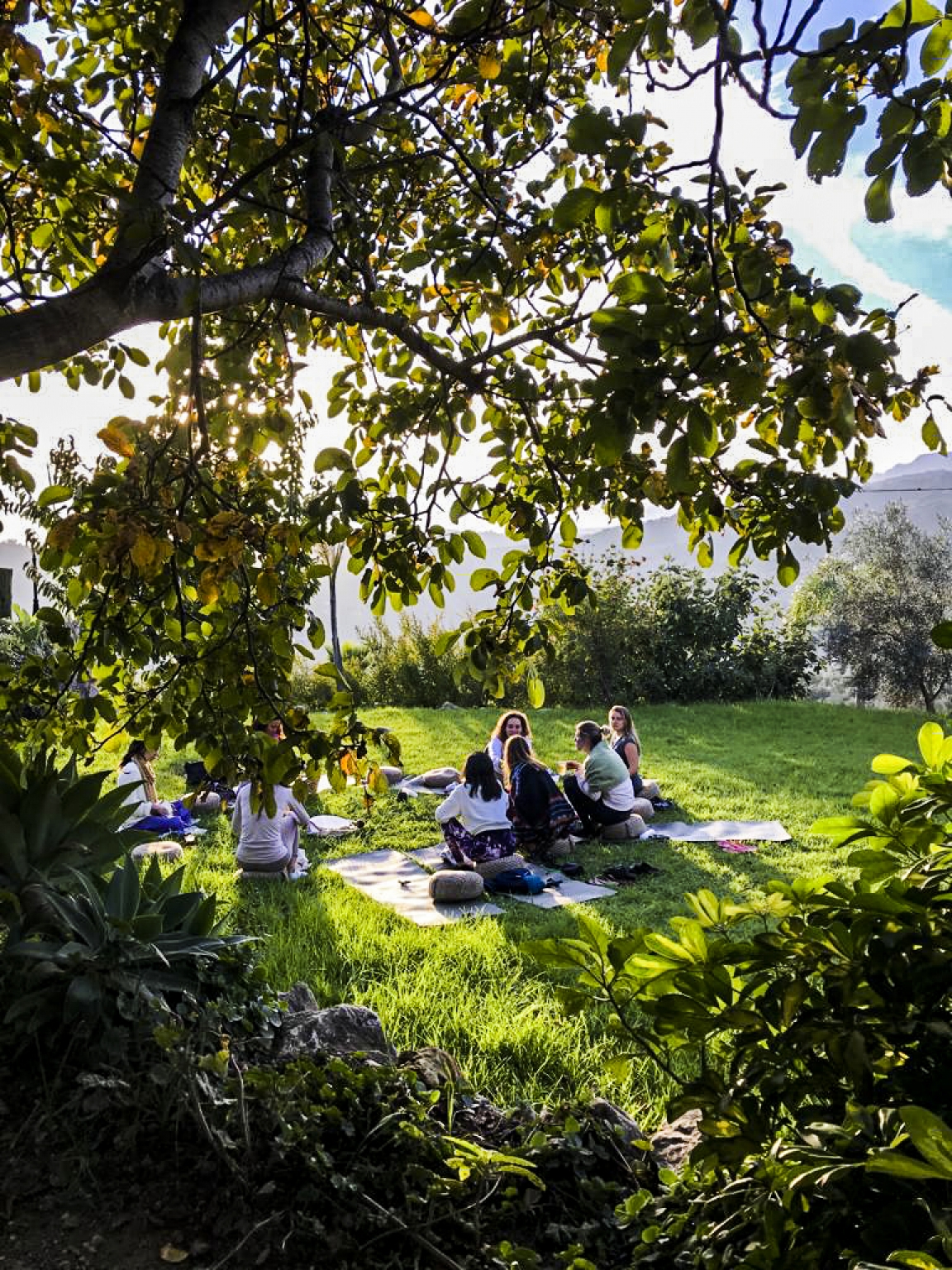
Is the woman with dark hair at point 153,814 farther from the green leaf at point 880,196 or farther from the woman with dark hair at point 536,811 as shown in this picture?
the green leaf at point 880,196

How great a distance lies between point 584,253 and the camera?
9.82 ft

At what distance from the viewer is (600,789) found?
339 inches

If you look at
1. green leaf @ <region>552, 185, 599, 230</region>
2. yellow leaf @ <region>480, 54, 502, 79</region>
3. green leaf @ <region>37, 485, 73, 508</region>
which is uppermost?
yellow leaf @ <region>480, 54, 502, 79</region>

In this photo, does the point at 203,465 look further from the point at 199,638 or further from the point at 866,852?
the point at 866,852

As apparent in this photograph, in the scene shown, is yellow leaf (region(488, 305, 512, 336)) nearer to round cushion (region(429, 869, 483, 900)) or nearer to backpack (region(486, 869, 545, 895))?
round cushion (region(429, 869, 483, 900))

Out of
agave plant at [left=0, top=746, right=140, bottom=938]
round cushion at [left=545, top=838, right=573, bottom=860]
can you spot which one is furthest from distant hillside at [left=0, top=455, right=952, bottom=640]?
round cushion at [left=545, top=838, right=573, bottom=860]

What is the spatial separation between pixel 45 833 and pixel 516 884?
426cm

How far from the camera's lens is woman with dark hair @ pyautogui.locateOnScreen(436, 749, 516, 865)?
7.52 metres

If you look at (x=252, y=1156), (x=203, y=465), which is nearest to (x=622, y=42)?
(x=203, y=465)

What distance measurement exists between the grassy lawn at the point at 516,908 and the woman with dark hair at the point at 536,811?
0.39 m

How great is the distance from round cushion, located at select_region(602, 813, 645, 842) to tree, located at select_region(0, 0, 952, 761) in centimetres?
575

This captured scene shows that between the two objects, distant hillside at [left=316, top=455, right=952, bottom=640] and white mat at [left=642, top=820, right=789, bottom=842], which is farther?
distant hillside at [left=316, top=455, right=952, bottom=640]

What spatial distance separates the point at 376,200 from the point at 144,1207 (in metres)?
3.56

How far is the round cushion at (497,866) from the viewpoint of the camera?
7277mm
